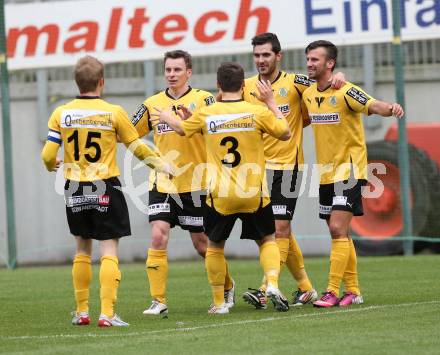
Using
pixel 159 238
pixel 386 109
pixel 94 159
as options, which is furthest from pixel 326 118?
pixel 94 159

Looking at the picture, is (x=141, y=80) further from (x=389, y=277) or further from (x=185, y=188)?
(x=185, y=188)

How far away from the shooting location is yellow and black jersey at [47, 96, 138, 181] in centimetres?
850

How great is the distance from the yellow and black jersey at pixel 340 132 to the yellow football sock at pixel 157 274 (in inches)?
58.3

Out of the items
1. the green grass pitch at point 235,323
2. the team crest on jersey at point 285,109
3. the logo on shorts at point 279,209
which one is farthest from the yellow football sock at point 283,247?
the team crest on jersey at point 285,109

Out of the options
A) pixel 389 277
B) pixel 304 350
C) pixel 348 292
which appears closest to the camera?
pixel 304 350

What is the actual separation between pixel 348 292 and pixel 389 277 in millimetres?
2494

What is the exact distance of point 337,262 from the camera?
369 inches

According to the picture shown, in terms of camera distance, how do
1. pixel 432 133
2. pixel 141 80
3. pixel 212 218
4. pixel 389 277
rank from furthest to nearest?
pixel 141 80 < pixel 432 133 < pixel 389 277 < pixel 212 218

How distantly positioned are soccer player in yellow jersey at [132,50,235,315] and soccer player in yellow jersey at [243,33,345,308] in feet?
1.78

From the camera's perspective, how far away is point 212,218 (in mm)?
8992

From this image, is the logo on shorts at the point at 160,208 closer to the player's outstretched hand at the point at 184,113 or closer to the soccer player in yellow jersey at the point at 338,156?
the player's outstretched hand at the point at 184,113

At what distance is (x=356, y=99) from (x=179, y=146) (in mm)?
1500

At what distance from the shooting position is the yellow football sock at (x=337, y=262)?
9.34m

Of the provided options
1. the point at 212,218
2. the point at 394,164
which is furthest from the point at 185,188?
the point at 394,164
